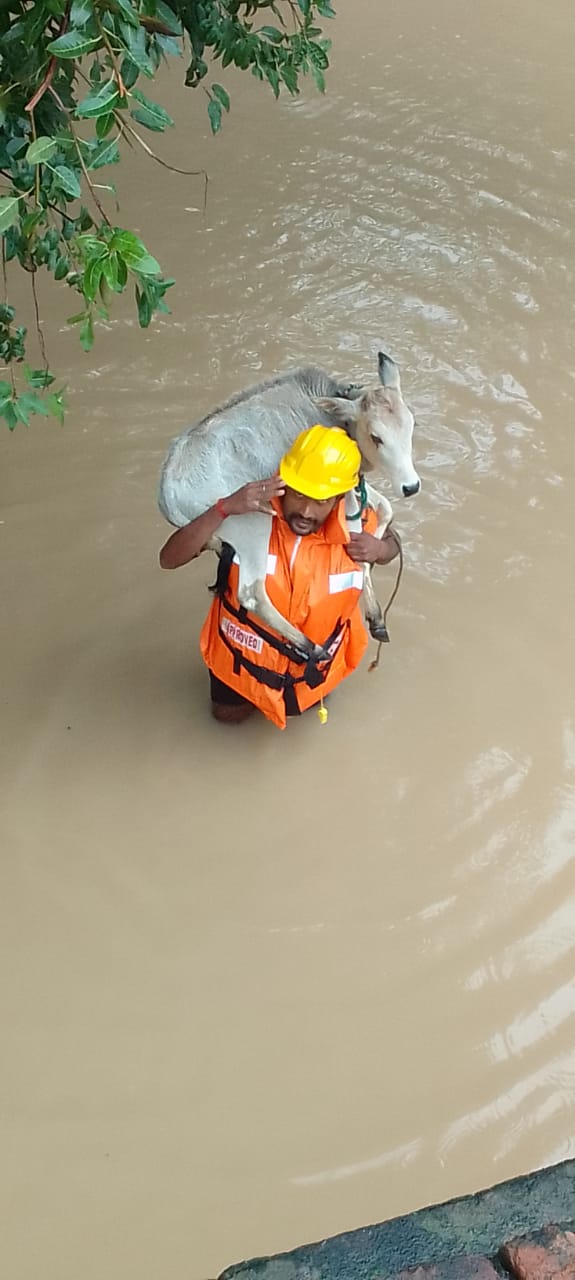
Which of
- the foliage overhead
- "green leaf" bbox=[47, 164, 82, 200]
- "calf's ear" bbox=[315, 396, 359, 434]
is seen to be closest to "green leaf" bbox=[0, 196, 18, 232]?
the foliage overhead

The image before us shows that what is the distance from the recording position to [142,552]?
12.3ft

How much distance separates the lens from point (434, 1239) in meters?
1.26

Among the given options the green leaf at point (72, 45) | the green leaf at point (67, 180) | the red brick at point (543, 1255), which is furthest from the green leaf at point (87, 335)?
the red brick at point (543, 1255)

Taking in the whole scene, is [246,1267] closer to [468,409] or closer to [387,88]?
[468,409]

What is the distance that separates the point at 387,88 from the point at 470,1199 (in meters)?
6.22

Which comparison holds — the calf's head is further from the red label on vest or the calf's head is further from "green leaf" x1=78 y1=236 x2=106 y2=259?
"green leaf" x1=78 y1=236 x2=106 y2=259

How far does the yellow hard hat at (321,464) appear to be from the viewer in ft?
8.20

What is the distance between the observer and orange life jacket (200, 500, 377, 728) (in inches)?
110

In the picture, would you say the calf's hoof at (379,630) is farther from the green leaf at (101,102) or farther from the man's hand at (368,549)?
the green leaf at (101,102)

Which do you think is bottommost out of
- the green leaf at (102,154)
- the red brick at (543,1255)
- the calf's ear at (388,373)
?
the red brick at (543,1255)

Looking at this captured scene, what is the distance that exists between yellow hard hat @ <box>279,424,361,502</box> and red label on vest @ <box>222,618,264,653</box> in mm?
514

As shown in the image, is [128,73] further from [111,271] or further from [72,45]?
[111,271]

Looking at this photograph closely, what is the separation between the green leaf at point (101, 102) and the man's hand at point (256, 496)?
998 mm

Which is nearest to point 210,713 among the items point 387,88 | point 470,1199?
point 470,1199
